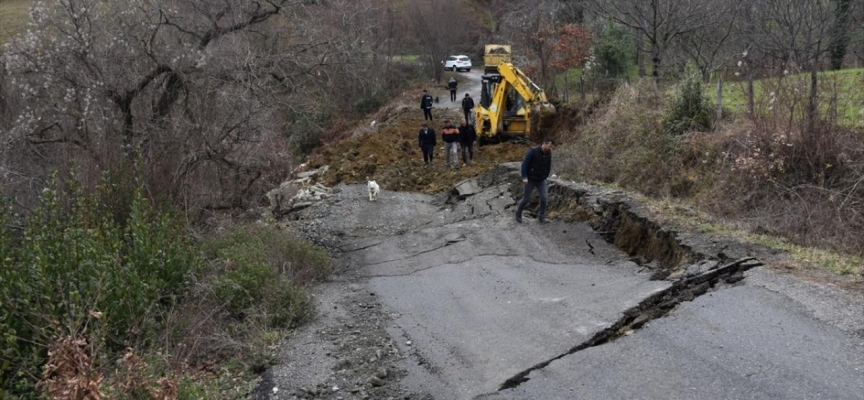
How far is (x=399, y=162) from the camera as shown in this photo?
22312 mm

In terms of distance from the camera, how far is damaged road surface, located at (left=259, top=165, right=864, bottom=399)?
20.9 ft

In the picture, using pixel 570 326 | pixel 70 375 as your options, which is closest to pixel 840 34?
pixel 570 326

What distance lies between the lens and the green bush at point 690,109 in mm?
16141

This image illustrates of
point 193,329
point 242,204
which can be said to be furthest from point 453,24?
point 193,329

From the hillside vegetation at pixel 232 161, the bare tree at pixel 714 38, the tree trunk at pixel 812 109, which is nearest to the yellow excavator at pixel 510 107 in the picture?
the hillside vegetation at pixel 232 161

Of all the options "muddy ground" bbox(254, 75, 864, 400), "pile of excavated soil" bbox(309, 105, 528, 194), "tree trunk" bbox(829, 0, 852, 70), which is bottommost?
"muddy ground" bbox(254, 75, 864, 400)

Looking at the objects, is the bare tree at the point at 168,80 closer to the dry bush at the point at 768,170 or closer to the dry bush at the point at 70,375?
the dry bush at the point at 768,170

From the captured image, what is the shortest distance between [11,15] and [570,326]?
28.8 metres

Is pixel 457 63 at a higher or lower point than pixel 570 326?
higher

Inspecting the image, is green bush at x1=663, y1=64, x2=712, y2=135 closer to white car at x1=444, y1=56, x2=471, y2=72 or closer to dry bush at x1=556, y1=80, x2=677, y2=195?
dry bush at x1=556, y1=80, x2=677, y2=195

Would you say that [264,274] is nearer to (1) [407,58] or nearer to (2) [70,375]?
(2) [70,375]

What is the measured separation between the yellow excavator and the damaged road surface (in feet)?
25.6

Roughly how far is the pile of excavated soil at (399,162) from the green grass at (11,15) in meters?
10.0

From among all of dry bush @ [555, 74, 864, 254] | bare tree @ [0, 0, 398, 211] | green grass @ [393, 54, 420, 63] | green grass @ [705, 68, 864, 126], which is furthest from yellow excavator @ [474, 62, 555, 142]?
green grass @ [393, 54, 420, 63]
